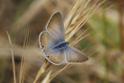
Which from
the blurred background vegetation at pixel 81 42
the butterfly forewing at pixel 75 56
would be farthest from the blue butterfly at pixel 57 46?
the blurred background vegetation at pixel 81 42

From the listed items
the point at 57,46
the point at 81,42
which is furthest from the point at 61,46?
the point at 81,42

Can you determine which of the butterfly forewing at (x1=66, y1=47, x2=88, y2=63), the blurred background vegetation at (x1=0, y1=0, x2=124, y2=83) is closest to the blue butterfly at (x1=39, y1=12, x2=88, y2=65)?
the butterfly forewing at (x1=66, y1=47, x2=88, y2=63)

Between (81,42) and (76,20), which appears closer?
(76,20)

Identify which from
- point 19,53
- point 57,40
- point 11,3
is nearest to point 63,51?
point 57,40

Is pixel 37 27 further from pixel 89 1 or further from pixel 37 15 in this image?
pixel 89 1

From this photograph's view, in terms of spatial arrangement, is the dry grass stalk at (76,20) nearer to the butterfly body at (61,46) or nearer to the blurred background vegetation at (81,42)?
the butterfly body at (61,46)

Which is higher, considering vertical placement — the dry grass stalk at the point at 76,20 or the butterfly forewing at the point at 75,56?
the dry grass stalk at the point at 76,20

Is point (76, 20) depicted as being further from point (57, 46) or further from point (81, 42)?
point (81, 42)
